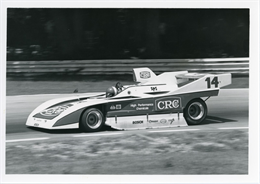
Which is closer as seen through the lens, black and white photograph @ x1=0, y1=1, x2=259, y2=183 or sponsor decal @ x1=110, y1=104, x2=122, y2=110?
black and white photograph @ x1=0, y1=1, x2=259, y2=183

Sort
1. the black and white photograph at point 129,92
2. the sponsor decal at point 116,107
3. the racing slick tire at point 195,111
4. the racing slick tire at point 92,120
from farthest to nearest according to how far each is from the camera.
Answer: the racing slick tire at point 195,111, the sponsor decal at point 116,107, the racing slick tire at point 92,120, the black and white photograph at point 129,92

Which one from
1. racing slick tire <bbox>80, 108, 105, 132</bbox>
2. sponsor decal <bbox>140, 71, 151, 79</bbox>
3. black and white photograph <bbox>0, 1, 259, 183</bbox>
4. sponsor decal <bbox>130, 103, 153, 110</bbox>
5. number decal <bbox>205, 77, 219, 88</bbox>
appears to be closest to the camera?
black and white photograph <bbox>0, 1, 259, 183</bbox>

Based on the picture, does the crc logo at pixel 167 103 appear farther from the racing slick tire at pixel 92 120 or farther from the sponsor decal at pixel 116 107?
the racing slick tire at pixel 92 120

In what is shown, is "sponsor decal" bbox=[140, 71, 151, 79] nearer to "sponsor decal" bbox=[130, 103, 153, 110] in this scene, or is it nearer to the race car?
the race car

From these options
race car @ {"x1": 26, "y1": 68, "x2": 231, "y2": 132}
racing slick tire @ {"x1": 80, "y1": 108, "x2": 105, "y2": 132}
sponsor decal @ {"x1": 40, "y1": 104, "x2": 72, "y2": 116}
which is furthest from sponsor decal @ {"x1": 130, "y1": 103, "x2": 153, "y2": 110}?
sponsor decal @ {"x1": 40, "y1": 104, "x2": 72, "y2": 116}

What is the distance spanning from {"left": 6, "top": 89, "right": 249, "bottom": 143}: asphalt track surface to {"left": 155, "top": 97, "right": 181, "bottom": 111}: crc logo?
43 centimetres

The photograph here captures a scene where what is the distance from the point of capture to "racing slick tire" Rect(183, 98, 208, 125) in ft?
27.4

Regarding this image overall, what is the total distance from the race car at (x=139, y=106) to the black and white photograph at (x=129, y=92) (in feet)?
0.07

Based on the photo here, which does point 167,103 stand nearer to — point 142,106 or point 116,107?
point 142,106

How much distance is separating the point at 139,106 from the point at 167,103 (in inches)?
22.6

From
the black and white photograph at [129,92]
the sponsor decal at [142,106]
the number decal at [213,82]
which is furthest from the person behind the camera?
the number decal at [213,82]

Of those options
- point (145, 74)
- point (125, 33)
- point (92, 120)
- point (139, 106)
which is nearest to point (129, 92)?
point (139, 106)

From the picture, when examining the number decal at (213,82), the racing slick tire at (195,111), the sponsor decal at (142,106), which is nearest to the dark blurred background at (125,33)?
the number decal at (213,82)

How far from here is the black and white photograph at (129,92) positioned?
7012 mm
